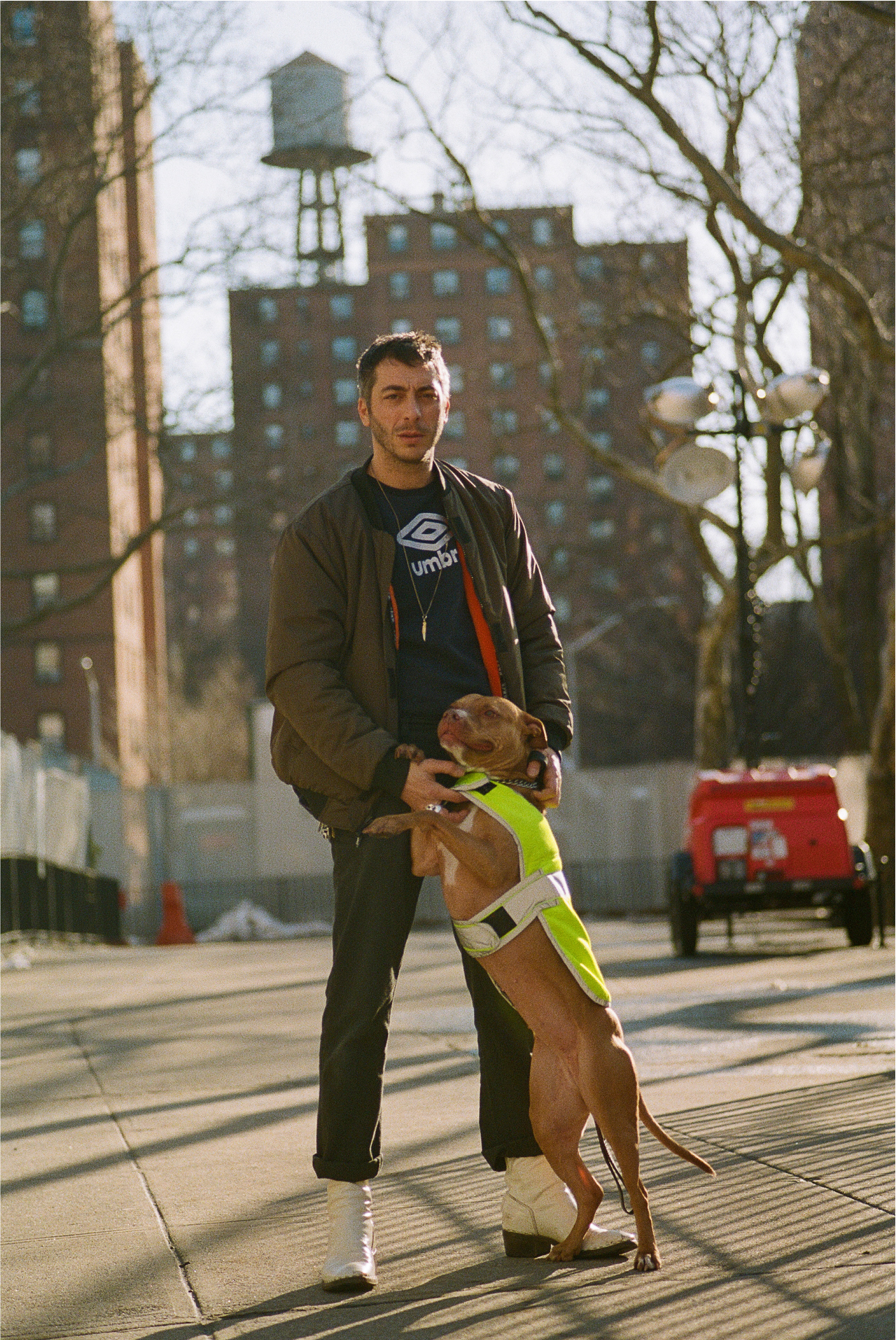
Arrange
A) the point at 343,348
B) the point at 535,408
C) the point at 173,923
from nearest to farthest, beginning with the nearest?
the point at 173,923
the point at 535,408
the point at 343,348

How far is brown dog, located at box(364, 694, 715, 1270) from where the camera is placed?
3.75m

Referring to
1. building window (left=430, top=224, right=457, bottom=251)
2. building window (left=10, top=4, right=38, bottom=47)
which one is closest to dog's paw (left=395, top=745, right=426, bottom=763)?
building window (left=10, top=4, right=38, bottom=47)

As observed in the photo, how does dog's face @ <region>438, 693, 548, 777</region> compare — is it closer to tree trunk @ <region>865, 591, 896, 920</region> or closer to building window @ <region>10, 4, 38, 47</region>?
tree trunk @ <region>865, 591, 896, 920</region>

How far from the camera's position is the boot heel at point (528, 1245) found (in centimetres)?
400

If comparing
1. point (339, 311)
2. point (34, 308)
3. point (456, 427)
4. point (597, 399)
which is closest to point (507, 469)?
point (456, 427)

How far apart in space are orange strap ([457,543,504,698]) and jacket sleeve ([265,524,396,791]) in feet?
0.80

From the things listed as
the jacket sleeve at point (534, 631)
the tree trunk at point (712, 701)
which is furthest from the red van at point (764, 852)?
the tree trunk at point (712, 701)

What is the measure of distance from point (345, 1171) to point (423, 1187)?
947 millimetres

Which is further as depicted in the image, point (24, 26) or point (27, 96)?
point (24, 26)

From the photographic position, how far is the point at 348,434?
9881 centimetres

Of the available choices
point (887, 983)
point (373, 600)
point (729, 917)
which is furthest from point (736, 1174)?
point (729, 917)

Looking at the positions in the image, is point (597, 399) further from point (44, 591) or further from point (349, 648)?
point (349, 648)

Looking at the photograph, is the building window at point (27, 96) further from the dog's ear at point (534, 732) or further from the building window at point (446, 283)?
the building window at point (446, 283)

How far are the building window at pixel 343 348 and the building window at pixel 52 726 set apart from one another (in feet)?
140
